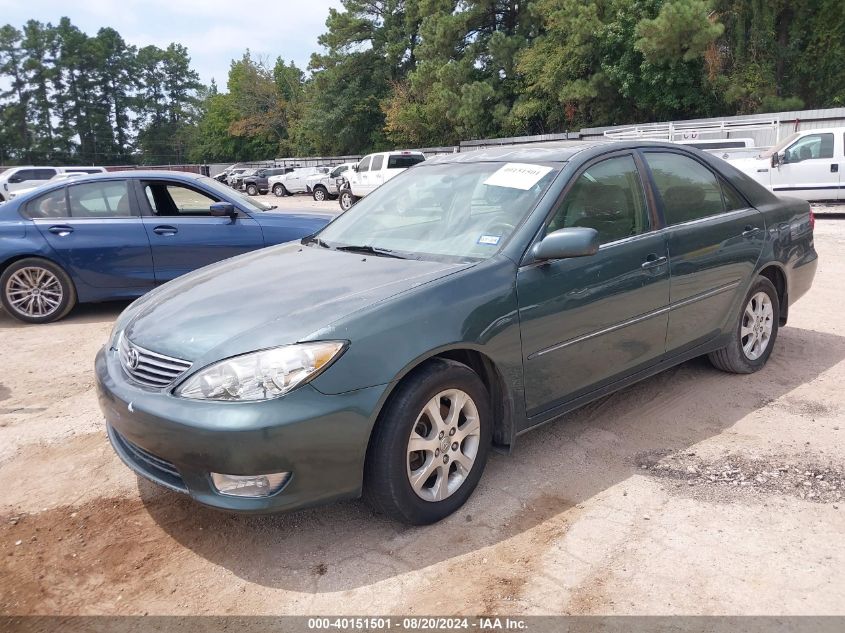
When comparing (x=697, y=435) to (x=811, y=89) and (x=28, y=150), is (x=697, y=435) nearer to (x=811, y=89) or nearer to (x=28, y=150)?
(x=811, y=89)

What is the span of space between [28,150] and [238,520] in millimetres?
87633

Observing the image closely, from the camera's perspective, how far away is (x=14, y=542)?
2.93 metres

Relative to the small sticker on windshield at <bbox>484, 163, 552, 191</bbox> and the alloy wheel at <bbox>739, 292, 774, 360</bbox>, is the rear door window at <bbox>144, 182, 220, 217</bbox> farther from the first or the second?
the alloy wheel at <bbox>739, 292, 774, 360</bbox>

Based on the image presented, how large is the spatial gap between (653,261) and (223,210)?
4836 millimetres

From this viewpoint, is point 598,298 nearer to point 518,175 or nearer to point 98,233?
point 518,175

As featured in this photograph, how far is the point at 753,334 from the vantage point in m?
4.68

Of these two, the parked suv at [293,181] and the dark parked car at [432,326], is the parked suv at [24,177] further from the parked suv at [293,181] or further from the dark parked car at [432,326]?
the dark parked car at [432,326]

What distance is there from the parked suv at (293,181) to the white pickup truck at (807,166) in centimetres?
2277

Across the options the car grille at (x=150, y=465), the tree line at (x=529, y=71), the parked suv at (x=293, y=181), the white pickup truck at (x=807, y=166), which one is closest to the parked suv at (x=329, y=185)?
the parked suv at (x=293, y=181)

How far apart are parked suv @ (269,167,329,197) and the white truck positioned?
30.4 ft

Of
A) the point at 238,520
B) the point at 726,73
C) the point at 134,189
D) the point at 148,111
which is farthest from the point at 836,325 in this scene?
the point at 148,111

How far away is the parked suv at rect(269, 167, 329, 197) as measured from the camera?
33812 mm

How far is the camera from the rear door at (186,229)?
23.1 ft

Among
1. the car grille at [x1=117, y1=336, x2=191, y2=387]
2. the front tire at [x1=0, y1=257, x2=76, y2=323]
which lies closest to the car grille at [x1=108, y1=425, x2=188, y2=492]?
the car grille at [x1=117, y1=336, x2=191, y2=387]
